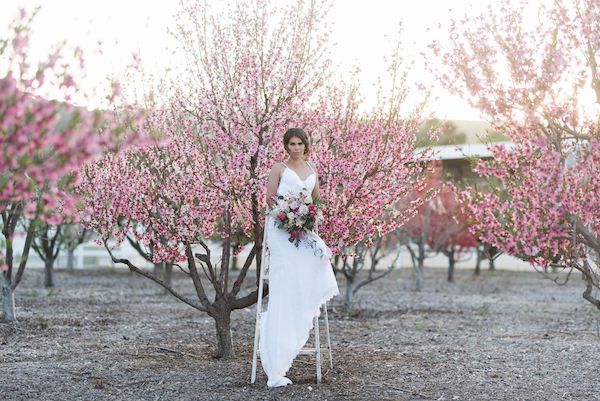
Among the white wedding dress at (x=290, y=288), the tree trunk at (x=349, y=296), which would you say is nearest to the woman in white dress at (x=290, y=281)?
the white wedding dress at (x=290, y=288)

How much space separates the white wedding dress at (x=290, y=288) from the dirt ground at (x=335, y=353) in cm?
30

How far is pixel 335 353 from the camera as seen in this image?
943cm

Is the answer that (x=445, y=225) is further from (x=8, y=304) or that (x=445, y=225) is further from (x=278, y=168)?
(x=278, y=168)

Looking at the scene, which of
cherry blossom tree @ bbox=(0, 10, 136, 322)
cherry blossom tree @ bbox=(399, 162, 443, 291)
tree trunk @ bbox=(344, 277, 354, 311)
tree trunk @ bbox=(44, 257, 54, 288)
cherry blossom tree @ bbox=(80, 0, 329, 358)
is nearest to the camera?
cherry blossom tree @ bbox=(0, 10, 136, 322)

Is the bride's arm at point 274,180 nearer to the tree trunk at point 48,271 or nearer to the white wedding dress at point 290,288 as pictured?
the white wedding dress at point 290,288

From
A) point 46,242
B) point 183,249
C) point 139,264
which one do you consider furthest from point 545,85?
point 139,264

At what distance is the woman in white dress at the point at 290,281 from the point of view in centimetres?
731

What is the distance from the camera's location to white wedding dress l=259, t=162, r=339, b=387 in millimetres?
7320

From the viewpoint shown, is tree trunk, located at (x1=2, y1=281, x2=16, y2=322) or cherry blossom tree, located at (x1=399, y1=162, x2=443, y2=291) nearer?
tree trunk, located at (x1=2, y1=281, x2=16, y2=322)

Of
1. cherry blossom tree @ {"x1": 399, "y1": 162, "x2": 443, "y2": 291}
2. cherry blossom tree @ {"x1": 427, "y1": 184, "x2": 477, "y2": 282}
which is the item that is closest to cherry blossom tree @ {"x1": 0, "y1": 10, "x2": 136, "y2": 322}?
cherry blossom tree @ {"x1": 399, "y1": 162, "x2": 443, "y2": 291}

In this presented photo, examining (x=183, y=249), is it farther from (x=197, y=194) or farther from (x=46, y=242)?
(x=46, y=242)

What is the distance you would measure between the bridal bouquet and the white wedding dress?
2.6 inches

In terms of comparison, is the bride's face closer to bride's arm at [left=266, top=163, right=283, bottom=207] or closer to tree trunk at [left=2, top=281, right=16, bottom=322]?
bride's arm at [left=266, top=163, right=283, bottom=207]

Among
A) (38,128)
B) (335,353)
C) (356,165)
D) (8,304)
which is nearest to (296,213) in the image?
(356,165)
